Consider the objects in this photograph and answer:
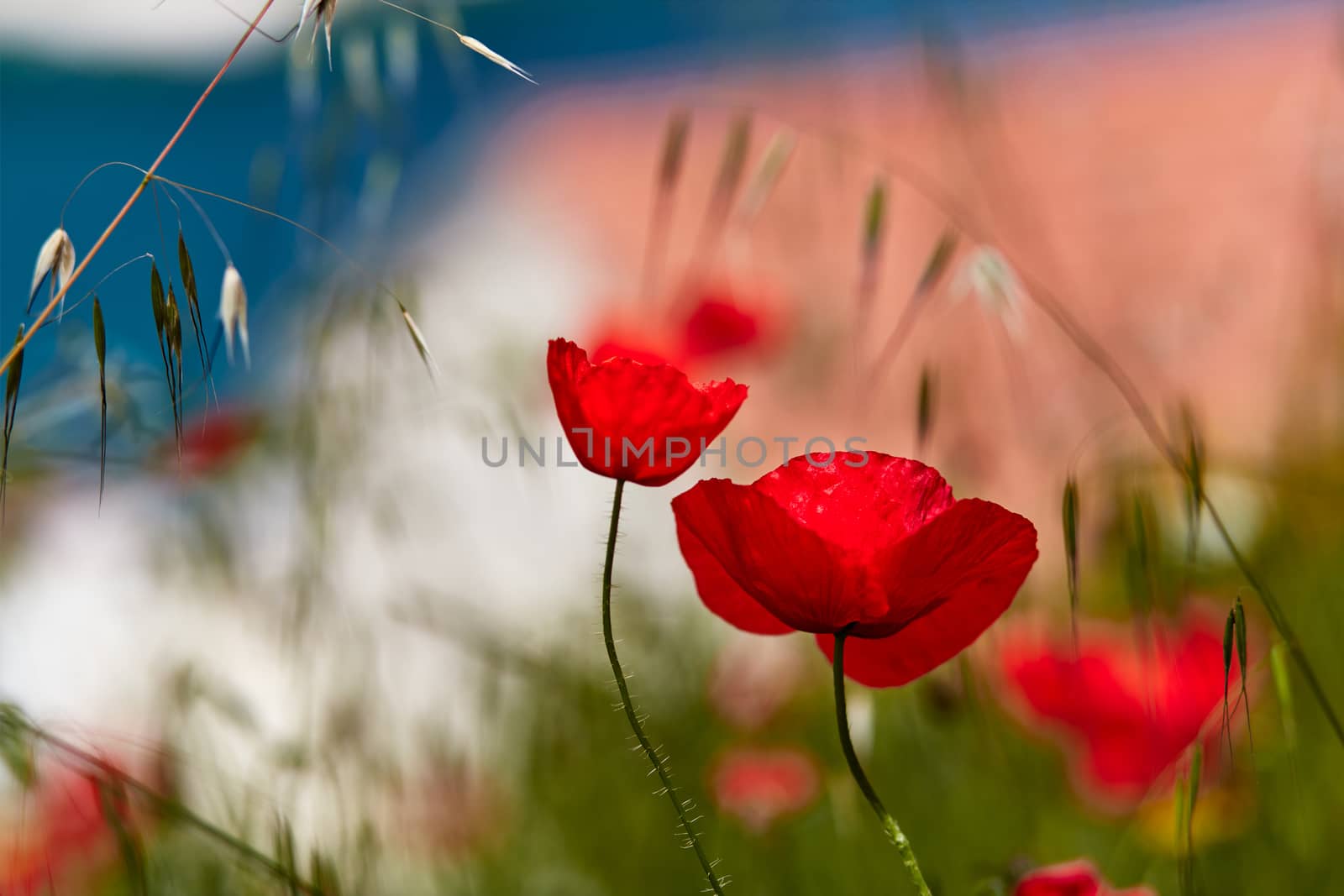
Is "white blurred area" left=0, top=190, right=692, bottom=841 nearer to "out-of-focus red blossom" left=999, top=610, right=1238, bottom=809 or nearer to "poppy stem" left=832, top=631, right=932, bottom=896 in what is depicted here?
"poppy stem" left=832, top=631, right=932, bottom=896

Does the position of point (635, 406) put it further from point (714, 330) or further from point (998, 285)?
point (714, 330)

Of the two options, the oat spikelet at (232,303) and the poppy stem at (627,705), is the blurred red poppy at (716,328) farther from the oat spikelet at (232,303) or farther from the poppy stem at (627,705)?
the poppy stem at (627,705)

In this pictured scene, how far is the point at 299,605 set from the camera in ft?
2.77

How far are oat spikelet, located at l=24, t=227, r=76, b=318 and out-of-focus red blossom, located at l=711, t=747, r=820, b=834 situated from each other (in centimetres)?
63

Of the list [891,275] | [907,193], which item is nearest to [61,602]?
[891,275]

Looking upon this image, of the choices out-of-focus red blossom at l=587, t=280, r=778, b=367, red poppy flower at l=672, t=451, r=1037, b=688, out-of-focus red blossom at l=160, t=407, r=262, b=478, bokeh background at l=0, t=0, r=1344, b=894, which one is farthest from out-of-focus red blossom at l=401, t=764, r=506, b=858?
red poppy flower at l=672, t=451, r=1037, b=688

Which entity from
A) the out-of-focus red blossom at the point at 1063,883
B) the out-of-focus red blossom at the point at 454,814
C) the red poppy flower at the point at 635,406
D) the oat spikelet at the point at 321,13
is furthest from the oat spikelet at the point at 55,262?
the out-of-focus red blossom at the point at 454,814

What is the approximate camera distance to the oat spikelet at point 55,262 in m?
0.51

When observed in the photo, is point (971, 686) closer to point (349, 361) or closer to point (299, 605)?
point (299, 605)

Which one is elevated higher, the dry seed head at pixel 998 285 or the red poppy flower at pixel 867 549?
the dry seed head at pixel 998 285

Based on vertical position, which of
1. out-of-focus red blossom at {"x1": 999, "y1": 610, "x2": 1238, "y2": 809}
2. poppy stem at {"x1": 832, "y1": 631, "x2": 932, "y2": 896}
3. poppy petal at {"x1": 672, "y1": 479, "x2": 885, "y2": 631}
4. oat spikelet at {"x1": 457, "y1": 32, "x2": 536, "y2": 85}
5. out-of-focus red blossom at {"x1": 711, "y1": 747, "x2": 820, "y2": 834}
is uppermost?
A: oat spikelet at {"x1": 457, "y1": 32, "x2": 536, "y2": 85}

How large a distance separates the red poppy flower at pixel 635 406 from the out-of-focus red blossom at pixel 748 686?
0.77 meters

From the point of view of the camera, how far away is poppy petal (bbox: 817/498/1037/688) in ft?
1.30

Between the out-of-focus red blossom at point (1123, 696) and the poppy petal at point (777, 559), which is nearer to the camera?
the poppy petal at point (777, 559)
